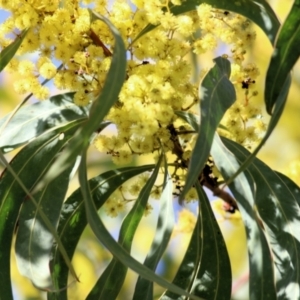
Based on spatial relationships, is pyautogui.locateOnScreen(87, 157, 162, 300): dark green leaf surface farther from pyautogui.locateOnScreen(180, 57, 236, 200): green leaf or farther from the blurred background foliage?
the blurred background foliage

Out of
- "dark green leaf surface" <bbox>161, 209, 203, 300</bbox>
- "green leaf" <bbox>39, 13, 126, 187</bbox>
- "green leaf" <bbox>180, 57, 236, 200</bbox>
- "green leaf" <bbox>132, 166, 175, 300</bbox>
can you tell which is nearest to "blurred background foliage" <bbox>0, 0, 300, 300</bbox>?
"dark green leaf surface" <bbox>161, 209, 203, 300</bbox>

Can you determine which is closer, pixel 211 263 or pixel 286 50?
pixel 286 50

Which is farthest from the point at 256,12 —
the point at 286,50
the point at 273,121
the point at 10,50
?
the point at 10,50

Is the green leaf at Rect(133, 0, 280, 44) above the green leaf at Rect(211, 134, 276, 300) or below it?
above

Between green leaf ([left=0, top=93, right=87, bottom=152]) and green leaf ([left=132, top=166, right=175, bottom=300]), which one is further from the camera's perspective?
green leaf ([left=0, top=93, right=87, bottom=152])

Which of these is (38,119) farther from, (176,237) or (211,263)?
(176,237)
